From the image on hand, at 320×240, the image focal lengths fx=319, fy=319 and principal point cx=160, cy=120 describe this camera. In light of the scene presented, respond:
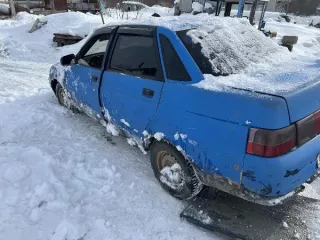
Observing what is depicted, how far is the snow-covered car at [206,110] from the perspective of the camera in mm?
2441

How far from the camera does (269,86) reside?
261 cm

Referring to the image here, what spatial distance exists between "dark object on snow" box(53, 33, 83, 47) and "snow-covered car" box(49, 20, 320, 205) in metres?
9.19

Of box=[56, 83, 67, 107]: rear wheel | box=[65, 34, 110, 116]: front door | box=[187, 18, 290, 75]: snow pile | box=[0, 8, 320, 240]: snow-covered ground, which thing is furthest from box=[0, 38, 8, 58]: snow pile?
box=[187, 18, 290, 75]: snow pile

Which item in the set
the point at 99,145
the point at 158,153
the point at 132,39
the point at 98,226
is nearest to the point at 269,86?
the point at 158,153

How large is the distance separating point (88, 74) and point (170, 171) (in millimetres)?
1780

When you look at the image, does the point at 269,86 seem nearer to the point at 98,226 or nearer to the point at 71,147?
the point at 98,226

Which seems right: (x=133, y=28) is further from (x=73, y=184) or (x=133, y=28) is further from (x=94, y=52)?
(x=73, y=184)

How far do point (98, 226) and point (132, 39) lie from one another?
201cm

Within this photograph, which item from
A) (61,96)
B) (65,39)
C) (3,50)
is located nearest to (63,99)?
(61,96)

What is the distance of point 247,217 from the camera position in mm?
3016

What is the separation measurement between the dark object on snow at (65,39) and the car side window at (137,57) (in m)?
9.62

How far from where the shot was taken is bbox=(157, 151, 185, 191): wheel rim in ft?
10.4

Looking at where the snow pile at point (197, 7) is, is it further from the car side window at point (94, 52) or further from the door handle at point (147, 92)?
the door handle at point (147, 92)

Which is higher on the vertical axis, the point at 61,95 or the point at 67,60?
the point at 67,60
